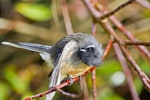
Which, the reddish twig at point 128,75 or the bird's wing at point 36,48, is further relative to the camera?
the reddish twig at point 128,75

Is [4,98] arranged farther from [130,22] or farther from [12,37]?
[130,22]

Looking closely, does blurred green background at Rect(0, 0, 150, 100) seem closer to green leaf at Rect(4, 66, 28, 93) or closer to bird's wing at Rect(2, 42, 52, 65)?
green leaf at Rect(4, 66, 28, 93)

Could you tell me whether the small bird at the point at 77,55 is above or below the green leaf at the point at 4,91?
below

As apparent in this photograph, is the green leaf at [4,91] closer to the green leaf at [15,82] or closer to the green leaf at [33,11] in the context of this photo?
the green leaf at [15,82]

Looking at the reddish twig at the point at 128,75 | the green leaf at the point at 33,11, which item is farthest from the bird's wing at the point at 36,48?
the green leaf at the point at 33,11

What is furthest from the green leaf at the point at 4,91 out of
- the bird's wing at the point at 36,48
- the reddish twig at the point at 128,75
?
the bird's wing at the point at 36,48

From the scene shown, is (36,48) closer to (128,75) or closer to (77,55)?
(77,55)

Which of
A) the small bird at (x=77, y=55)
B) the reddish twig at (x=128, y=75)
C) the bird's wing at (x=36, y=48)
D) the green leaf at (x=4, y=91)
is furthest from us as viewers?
the green leaf at (x=4, y=91)

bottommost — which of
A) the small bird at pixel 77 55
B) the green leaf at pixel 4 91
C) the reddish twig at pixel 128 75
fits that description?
the small bird at pixel 77 55

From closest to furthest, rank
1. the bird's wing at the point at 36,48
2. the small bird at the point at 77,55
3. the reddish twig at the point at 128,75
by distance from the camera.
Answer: the small bird at the point at 77,55
the bird's wing at the point at 36,48
the reddish twig at the point at 128,75
